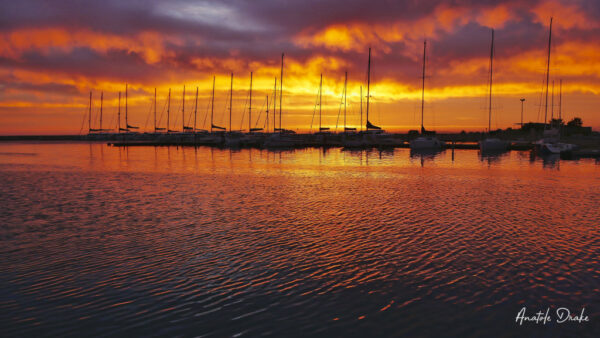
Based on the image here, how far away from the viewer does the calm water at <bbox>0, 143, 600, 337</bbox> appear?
750 centimetres

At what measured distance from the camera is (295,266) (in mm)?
10602

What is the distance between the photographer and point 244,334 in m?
7.02

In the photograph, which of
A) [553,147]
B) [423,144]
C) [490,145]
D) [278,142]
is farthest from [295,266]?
[278,142]

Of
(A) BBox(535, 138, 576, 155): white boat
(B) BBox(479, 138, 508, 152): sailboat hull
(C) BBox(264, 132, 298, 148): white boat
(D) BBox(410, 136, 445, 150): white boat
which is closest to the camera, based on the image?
(A) BBox(535, 138, 576, 155): white boat

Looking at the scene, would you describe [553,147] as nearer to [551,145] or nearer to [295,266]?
[551,145]

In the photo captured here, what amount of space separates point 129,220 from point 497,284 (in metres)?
13.6

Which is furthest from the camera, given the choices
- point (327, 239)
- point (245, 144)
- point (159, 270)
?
point (245, 144)

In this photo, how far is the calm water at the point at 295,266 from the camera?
7.50 metres

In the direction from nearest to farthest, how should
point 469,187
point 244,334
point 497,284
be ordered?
point 244,334 < point 497,284 < point 469,187

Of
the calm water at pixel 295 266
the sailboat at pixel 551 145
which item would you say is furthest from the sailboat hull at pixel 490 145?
the calm water at pixel 295 266

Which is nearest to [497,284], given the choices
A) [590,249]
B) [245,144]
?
[590,249]

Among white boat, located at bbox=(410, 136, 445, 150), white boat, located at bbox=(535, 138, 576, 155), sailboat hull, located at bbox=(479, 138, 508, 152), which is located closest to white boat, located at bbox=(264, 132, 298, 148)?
white boat, located at bbox=(410, 136, 445, 150)

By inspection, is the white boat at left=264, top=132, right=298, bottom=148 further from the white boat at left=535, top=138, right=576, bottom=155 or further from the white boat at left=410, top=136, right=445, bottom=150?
the white boat at left=535, top=138, right=576, bottom=155

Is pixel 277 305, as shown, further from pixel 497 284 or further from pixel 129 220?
pixel 129 220
